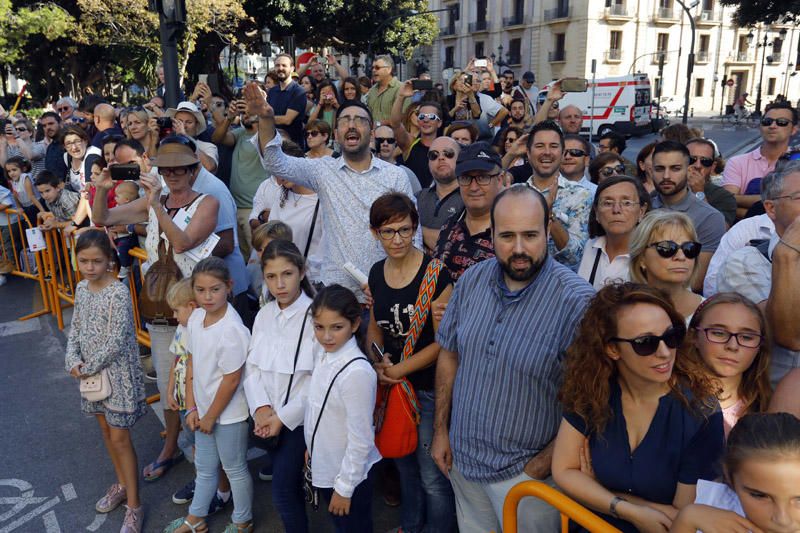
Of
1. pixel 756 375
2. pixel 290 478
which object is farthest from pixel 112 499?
pixel 756 375

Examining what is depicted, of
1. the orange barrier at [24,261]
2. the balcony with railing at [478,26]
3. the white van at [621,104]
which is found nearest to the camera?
the orange barrier at [24,261]

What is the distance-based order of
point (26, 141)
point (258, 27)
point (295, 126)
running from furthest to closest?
point (258, 27), point (26, 141), point (295, 126)

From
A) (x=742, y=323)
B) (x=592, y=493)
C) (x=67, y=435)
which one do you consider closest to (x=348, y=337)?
(x=592, y=493)

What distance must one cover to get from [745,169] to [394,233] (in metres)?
4.00

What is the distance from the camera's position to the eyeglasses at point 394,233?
10.1 feet

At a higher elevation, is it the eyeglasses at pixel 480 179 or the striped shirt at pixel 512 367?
the eyeglasses at pixel 480 179

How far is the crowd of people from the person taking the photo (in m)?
2.06

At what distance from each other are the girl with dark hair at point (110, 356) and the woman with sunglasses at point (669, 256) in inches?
116

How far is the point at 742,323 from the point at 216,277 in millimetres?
2559

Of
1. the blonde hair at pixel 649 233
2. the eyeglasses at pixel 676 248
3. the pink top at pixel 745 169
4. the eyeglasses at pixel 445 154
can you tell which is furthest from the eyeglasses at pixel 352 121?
the pink top at pixel 745 169

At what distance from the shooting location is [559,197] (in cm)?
404

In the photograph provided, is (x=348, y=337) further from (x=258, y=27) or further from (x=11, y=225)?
(x=258, y=27)

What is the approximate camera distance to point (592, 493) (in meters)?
2.08

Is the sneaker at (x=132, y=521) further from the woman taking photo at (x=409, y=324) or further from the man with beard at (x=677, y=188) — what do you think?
the man with beard at (x=677, y=188)
